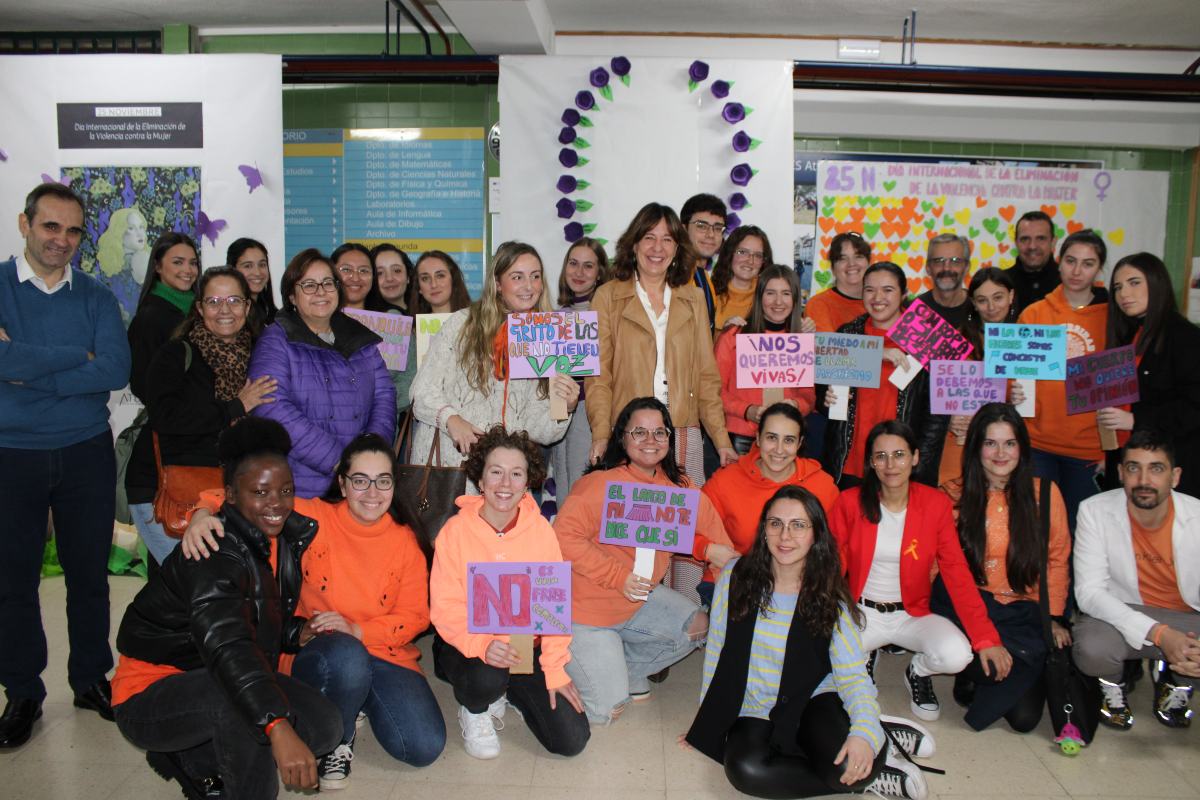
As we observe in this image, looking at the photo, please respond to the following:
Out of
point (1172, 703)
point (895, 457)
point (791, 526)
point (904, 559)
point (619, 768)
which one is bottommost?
point (619, 768)

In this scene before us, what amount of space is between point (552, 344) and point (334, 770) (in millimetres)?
1738

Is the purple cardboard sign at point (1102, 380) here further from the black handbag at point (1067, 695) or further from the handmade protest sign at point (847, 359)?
the black handbag at point (1067, 695)

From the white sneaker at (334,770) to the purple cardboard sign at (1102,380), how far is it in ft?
10.8

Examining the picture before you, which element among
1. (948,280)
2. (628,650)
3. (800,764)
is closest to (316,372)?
(628,650)

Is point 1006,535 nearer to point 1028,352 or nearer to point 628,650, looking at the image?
point 1028,352

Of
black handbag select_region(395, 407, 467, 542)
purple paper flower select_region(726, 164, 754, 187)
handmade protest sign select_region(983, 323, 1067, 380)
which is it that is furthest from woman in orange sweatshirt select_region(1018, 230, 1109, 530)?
black handbag select_region(395, 407, 467, 542)

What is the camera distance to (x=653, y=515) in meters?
3.15

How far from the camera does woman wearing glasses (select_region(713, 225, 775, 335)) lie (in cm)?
411

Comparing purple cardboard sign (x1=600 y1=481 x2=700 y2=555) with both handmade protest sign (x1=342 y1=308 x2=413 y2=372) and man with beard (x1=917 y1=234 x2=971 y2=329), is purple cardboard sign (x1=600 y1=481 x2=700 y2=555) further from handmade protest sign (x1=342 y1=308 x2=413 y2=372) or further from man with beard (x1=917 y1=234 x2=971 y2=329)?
man with beard (x1=917 y1=234 x2=971 y2=329)

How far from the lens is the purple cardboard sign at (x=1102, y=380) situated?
348cm

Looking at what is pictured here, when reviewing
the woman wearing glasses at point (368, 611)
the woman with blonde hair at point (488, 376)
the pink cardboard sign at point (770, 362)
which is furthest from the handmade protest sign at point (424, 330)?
the pink cardboard sign at point (770, 362)

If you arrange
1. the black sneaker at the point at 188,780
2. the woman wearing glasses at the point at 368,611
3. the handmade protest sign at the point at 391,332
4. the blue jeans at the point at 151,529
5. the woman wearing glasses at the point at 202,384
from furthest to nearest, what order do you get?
the handmade protest sign at the point at 391,332
the blue jeans at the point at 151,529
the woman wearing glasses at the point at 202,384
the woman wearing glasses at the point at 368,611
the black sneaker at the point at 188,780

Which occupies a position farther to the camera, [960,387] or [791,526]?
[960,387]

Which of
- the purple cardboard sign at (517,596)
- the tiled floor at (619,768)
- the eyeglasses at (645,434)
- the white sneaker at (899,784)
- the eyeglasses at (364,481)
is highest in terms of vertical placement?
the eyeglasses at (645,434)
